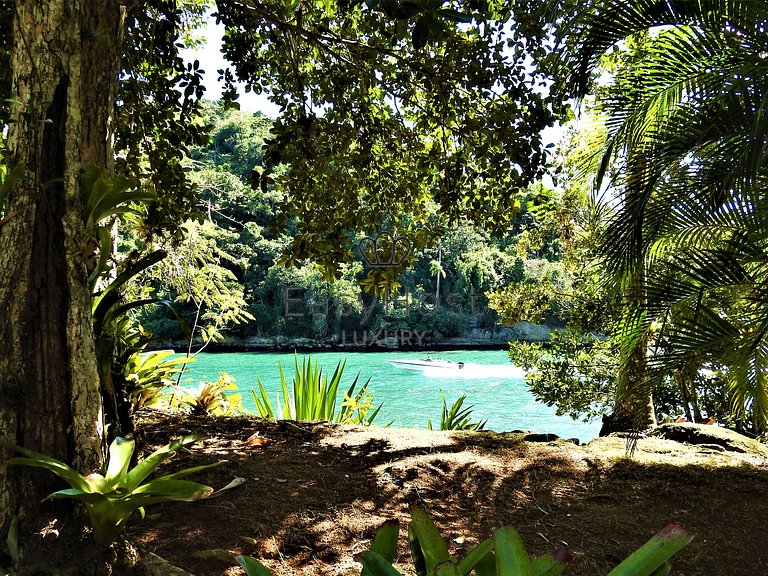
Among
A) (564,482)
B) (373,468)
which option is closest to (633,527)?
(564,482)

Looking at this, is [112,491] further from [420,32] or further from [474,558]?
[420,32]

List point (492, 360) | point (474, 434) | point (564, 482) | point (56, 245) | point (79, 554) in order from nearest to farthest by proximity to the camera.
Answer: point (79, 554) → point (56, 245) → point (564, 482) → point (474, 434) → point (492, 360)

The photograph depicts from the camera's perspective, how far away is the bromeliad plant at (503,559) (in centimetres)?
120

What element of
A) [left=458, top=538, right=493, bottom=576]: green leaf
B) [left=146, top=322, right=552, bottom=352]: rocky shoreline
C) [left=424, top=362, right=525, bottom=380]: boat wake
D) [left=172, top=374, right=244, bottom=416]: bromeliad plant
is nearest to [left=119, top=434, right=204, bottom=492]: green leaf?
[left=458, top=538, right=493, bottom=576]: green leaf

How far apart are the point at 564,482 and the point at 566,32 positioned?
2.44 meters

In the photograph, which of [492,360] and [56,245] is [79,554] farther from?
[492,360]

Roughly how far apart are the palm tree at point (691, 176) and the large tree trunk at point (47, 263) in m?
2.60

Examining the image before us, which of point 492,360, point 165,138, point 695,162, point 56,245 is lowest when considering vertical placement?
point 492,360

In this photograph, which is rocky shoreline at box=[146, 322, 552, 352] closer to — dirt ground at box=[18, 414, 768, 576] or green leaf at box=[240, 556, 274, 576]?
dirt ground at box=[18, 414, 768, 576]

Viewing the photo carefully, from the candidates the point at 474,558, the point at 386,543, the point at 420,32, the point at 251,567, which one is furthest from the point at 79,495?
the point at 420,32

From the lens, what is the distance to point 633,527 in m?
2.47

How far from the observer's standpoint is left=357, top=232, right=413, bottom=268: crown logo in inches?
159

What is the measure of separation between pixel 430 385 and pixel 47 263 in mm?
17734

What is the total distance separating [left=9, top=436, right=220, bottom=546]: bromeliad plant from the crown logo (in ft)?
7.83
